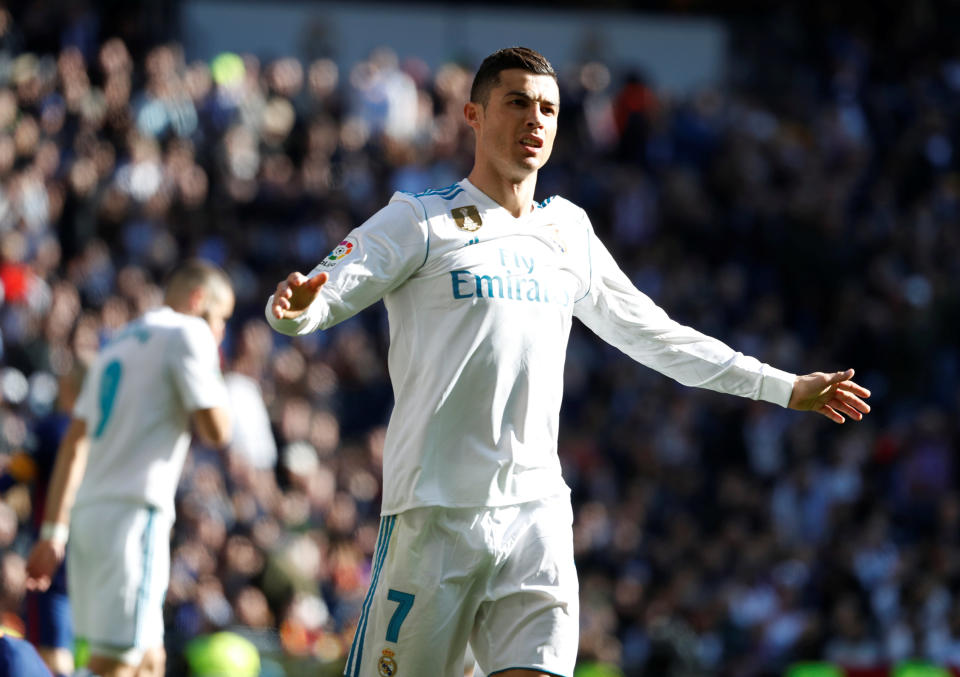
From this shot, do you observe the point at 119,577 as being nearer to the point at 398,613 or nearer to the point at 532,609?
the point at 398,613

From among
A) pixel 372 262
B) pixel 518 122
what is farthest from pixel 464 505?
pixel 518 122

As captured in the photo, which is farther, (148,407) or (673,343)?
(148,407)

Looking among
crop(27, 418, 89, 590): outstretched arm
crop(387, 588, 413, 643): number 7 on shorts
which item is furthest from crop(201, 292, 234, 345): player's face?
crop(387, 588, 413, 643): number 7 on shorts

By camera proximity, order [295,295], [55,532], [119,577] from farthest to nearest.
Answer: [55,532], [119,577], [295,295]

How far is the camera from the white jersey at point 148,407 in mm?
6785

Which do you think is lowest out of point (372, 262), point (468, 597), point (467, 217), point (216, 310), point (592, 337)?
point (468, 597)

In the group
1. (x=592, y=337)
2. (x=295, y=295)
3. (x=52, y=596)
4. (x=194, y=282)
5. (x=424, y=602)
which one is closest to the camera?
(x=295, y=295)

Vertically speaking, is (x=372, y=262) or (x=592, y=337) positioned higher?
(x=372, y=262)

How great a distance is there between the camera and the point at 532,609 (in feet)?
15.9

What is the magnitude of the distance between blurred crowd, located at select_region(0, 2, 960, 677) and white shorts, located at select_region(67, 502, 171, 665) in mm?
3805

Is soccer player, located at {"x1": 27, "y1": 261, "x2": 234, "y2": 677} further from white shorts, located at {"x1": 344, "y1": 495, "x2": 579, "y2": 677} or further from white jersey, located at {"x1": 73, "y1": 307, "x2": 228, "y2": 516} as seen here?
white shorts, located at {"x1": 344, "y1": 495, "x2": 579, "y2": 677}

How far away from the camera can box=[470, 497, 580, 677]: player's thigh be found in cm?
482

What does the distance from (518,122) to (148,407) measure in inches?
105

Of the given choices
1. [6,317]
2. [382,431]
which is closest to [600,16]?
[382,431]
